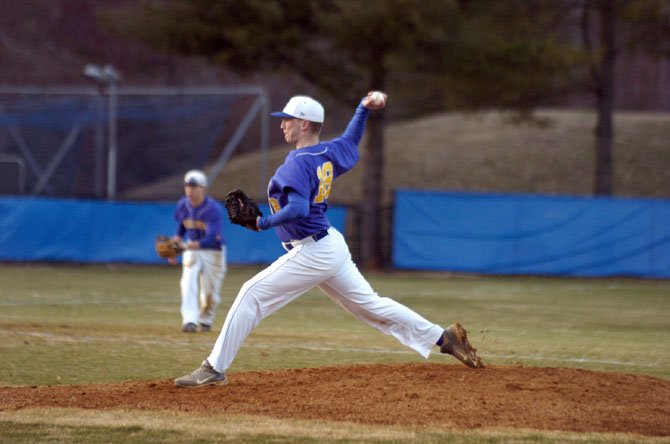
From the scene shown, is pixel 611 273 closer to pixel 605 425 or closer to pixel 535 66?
pixel 535 66

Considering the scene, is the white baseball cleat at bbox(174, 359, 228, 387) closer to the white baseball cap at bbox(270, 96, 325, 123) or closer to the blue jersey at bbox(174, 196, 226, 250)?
the white baseball cap at bbox(270, 96, 325, 123)

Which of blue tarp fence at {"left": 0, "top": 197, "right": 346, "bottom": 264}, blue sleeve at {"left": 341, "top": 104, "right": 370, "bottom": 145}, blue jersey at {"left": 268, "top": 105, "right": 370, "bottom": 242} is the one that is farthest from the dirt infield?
blue tarp fence at {"left": 0, "top": 197, "right": 346, "bottom": 264}

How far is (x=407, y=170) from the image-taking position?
40.1 m

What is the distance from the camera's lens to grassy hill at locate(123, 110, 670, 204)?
125ft

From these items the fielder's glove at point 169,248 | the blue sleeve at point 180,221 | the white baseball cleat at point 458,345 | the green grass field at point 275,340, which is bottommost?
the green grass field at point 275,340

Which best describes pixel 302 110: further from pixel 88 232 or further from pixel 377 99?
pixel 88 232

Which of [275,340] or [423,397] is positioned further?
[275,340]

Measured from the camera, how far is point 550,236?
82.4 feet

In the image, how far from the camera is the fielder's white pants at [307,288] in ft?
24.8

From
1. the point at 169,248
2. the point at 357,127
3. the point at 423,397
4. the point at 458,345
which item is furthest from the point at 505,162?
the point at 423,397

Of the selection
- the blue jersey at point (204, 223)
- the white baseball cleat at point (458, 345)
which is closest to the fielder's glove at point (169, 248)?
the blue jersey at point (204, 223)

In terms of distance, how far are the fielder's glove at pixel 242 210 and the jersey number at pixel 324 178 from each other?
467mm

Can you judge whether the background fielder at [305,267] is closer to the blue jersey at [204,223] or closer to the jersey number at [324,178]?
the jersey number at [324,178]

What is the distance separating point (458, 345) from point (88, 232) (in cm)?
1939
